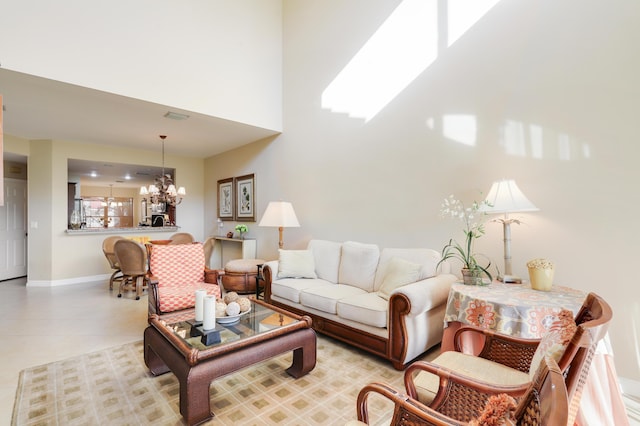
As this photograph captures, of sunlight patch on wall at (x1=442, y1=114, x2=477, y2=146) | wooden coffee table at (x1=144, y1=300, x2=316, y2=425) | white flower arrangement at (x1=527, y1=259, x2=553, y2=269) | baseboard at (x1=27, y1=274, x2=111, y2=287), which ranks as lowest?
baseboard at (x1=27, y1=274, x2=111, y2=287)

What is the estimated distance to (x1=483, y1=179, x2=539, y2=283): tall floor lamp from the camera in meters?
2.29

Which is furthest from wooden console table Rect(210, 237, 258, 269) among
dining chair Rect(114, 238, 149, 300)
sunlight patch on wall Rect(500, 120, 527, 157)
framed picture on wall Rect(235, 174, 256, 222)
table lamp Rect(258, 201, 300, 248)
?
sunlight patch on wall Rect(500, 120, 527, 157)

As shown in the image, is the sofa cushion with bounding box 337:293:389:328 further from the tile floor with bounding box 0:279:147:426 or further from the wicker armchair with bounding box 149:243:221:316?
the tile floor with bounding box 0:279:147:426

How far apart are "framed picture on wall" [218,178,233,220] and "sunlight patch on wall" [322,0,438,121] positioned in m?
3.17

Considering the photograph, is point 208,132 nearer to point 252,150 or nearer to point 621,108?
point 252,150

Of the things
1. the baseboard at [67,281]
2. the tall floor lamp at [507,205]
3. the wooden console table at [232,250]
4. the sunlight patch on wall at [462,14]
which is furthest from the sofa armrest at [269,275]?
the baseboard at [67,281]

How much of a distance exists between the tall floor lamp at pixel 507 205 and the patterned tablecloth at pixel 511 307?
27 centimetres

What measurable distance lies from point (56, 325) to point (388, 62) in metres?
4.96

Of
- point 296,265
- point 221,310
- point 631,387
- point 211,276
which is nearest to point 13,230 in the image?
point 211,276

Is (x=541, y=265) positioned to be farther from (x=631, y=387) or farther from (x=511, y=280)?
(x=631, y=387)

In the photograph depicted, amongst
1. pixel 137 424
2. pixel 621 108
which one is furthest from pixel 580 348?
pixel 621 108

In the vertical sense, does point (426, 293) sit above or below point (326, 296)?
above

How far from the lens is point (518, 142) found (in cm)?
260

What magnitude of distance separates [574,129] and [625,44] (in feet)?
2.04
